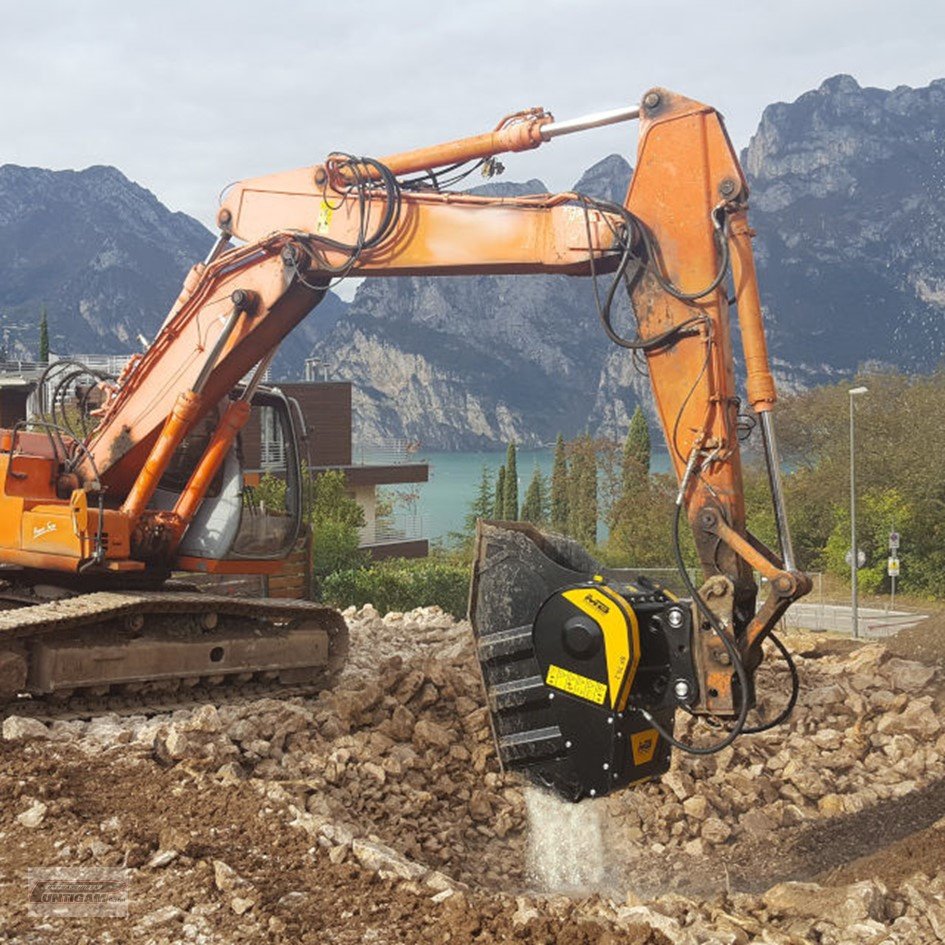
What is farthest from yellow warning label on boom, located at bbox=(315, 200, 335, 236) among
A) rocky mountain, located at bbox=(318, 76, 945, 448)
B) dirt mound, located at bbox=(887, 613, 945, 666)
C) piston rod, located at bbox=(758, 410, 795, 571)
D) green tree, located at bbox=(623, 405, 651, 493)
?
rocky mountain, located at bbox=(318, 76, 945, 448)

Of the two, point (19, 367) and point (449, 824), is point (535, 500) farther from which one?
point (449, 824)

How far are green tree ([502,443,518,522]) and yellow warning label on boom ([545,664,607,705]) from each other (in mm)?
44506

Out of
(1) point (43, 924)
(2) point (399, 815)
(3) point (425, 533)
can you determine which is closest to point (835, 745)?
(2) point (399, 815)

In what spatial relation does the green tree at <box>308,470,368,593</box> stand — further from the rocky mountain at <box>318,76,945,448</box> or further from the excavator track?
the rocky mountain at <box>318,76,945,448</box>

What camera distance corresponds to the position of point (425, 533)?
150 feet

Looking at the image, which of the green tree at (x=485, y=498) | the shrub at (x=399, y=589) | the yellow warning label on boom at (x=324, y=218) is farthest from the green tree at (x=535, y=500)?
the yellow warning label on boom at (x=324, y=218)

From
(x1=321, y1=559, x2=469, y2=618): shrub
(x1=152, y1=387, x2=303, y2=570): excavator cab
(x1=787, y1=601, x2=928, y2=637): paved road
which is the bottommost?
(x1=787, y1=601, x2=928, y2=637): paved road

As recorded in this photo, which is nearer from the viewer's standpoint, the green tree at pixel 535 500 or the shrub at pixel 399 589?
the shrub at pixel 399 589

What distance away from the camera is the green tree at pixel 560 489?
49344 mm

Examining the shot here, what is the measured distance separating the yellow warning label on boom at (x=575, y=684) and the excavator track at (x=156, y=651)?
3551 mm

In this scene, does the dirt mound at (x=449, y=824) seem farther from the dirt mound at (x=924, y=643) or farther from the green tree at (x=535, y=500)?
the green tree at (x=535, y=500)

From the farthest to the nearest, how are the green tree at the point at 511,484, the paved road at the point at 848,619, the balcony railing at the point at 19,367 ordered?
1. the green tree at the point at 511,484
2. the balcony railing at the point at 19,367
3. the paved road at the point at 848,619

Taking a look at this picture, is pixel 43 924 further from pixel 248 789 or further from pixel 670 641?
pixel 670 641

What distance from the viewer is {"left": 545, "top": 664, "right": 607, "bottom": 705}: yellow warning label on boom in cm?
591
